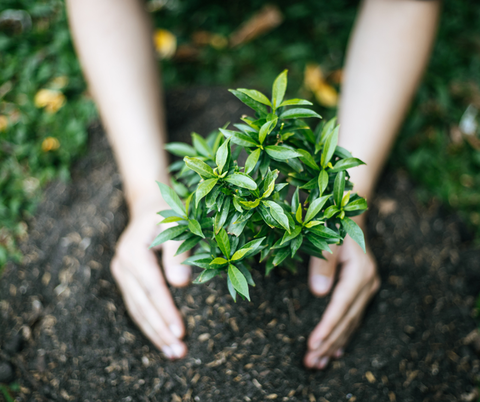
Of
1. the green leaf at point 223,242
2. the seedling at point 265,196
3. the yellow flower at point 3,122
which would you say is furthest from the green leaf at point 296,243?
the yellow flower at point 3,122

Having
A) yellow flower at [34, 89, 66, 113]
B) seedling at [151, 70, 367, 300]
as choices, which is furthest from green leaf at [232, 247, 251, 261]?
yellow flower at [34, 89, 66, 113]

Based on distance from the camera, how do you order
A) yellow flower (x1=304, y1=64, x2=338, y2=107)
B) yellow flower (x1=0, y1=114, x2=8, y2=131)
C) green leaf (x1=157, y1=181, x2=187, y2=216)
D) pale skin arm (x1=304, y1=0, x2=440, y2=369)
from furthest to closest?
yellow flower (x1=304, y1=64, x2=338, y2=107), yellow flower (x1=0, y1=114, x2=8, y2=131), pale skin arm (x1=304, y1=0, x2=440, y2=369), green leaf (x1=157, y1=181, x2=187, y2=216)

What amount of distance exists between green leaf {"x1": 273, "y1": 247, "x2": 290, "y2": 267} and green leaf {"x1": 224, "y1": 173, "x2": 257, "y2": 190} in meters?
0.30

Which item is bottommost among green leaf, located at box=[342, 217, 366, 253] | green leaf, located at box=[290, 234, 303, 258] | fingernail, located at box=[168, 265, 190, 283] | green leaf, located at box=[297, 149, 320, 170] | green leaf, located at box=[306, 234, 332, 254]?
fingernail, located at box=[168, 265, 190, 283]

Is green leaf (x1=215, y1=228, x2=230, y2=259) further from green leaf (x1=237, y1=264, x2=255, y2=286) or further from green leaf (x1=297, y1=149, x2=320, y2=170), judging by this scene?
green leaf (x1=297, y1=149, x2=320, y2=170)

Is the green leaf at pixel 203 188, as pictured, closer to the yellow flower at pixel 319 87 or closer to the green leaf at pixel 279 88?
the green leaf at pixel 279 88

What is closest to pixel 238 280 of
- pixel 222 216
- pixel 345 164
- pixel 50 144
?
pixel 222 216

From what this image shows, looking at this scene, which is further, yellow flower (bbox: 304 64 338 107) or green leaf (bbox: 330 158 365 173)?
yellow flower (bbox: 304 64 338 107)

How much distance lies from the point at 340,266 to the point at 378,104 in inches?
39.0

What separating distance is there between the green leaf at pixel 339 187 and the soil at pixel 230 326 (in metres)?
0.71

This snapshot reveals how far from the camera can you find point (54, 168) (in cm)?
274

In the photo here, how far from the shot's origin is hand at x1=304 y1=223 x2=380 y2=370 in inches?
70.5

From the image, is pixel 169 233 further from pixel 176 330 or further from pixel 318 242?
pixel 176 330

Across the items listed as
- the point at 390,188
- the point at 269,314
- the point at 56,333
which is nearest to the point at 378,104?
the point at 390,188
